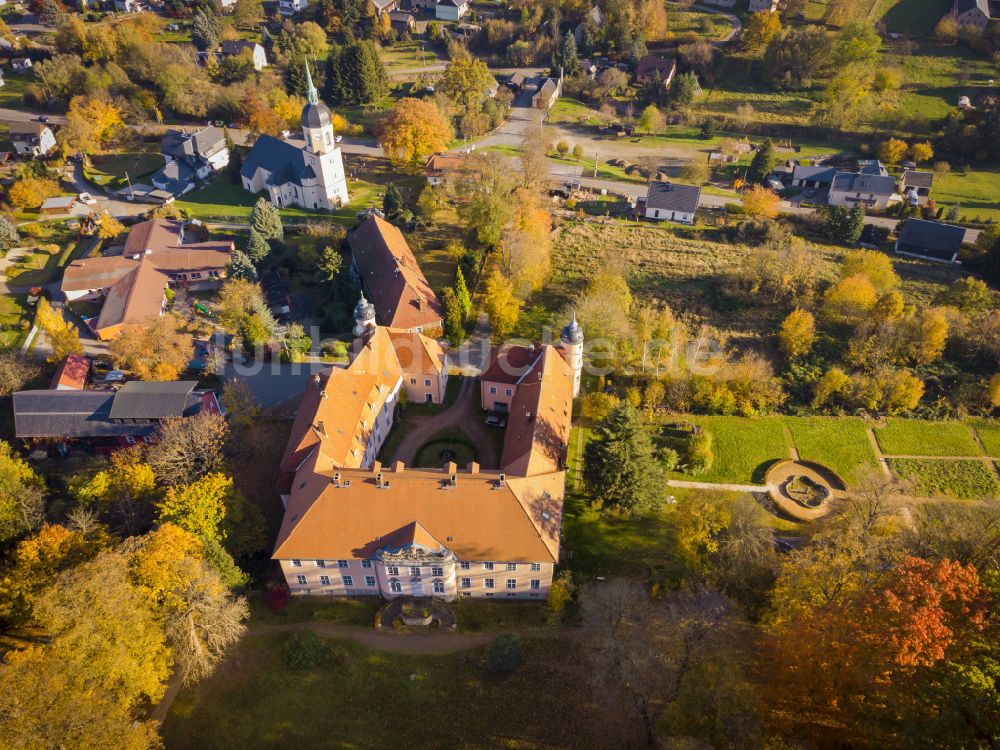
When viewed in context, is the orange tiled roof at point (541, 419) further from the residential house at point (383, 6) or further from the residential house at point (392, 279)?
the residential house at point (383, 6)

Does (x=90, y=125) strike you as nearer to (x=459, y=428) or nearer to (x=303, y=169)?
(x=303, y=169)

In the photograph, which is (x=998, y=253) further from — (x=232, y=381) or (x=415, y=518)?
(x=232, y=381)

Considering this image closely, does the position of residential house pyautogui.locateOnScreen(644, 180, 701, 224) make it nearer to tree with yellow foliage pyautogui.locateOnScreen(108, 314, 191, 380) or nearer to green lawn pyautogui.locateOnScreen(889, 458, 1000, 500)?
green lawn pyautogui.locateOnScreen(889, 458, 1000, 500)

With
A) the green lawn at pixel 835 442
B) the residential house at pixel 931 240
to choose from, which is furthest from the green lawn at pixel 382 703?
the residential house at pixel 931 240

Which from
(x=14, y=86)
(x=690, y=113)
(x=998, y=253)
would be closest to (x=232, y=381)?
(x=998, y=253)

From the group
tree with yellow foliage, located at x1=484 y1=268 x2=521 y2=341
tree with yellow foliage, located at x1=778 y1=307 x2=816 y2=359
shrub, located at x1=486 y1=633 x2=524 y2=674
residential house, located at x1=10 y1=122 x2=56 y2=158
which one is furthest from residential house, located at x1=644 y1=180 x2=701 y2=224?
residential house, located at x1=10 y1=122 x2=56 y2=158

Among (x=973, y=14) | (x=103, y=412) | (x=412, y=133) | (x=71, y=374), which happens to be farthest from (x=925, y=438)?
(x=973, y=14)
